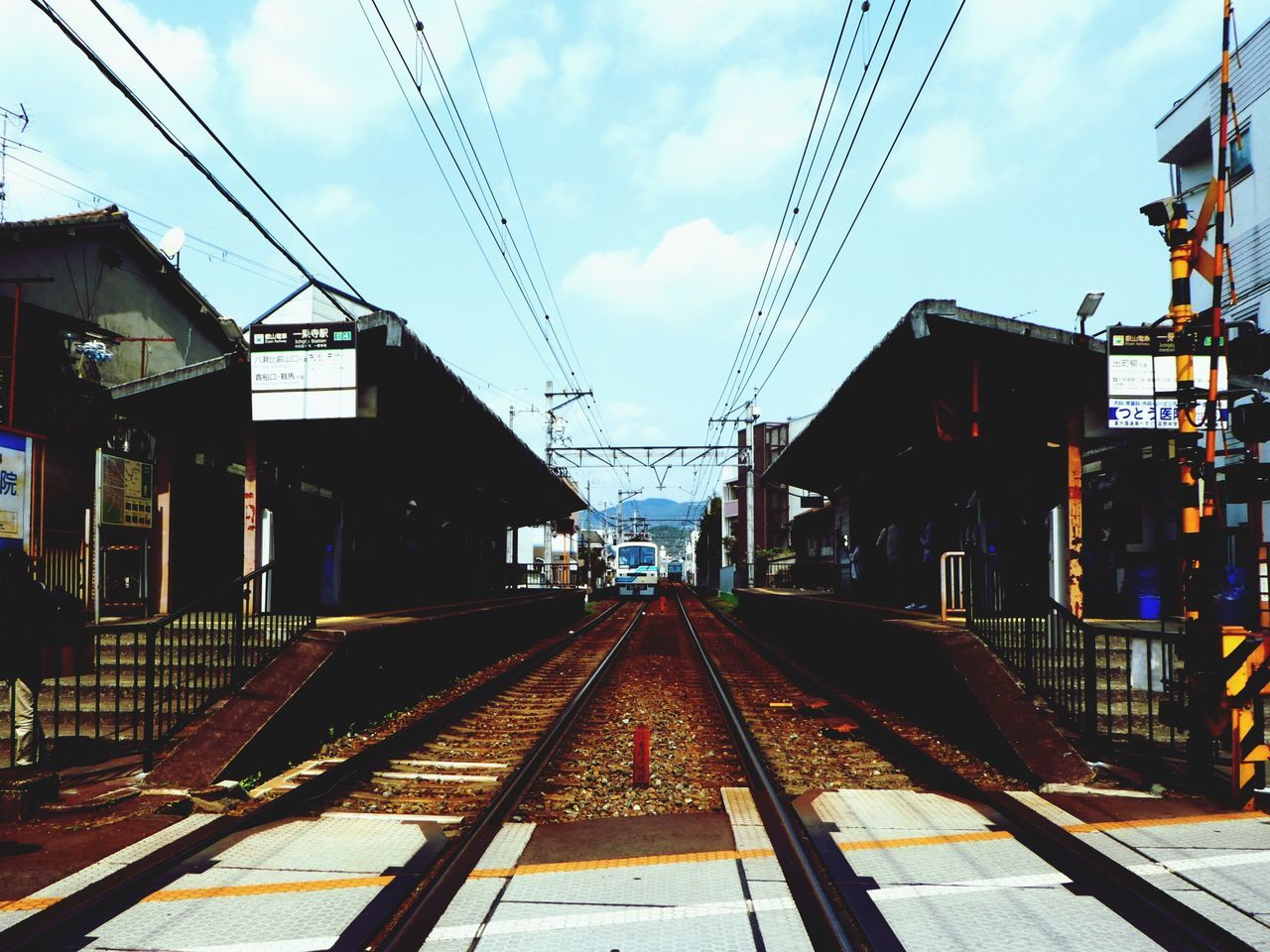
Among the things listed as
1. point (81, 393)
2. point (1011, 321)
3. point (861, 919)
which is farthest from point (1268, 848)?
point (81, 393)

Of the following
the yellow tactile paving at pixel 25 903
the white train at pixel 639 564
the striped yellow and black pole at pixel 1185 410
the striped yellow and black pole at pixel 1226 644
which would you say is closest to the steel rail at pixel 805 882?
the striped yellow and black pole at pixel 1226 644

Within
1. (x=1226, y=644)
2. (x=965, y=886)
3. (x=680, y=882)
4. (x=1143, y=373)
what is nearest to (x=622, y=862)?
(x=680, y=882)

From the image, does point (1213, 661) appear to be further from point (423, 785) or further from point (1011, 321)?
point (423, 785)

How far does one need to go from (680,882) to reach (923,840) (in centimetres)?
164

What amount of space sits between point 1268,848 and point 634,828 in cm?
366

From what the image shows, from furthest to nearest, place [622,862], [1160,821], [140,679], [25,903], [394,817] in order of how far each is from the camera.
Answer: [140,679]
[394,817]
[1160,821]
[622,862]
[25,903]

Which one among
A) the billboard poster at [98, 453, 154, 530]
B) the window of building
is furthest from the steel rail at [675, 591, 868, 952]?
the window of building

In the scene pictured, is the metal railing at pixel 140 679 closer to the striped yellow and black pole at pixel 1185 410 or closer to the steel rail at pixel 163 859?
the steel rail at pixel 163 859

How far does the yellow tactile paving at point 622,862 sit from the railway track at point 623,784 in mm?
123

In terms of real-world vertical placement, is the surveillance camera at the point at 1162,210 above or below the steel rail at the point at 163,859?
above

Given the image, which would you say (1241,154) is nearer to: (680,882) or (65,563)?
(680,882)

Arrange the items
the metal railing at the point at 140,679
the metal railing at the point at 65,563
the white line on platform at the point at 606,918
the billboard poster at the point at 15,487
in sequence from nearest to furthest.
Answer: the white line on platform at the point at 606,918
the metal railing at the point at 140,679
the billboard poster at the point at 15,487
the metal railing at the point at 65,563

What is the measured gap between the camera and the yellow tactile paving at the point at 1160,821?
540 centimetres

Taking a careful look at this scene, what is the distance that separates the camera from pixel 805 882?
4371mm
